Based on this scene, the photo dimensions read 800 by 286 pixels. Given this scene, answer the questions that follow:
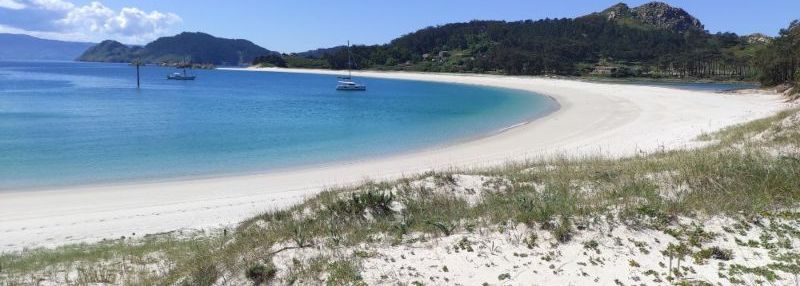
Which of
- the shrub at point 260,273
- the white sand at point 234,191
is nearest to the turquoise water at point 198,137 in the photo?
the white sand at point 234,191

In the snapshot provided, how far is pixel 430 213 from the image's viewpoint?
912cm

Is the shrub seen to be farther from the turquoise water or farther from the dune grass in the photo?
the turquoise water

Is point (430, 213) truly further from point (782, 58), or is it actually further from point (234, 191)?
point (782, 58)

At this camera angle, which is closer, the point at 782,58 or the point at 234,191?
the point at 234,191

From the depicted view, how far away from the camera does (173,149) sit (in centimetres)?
3045

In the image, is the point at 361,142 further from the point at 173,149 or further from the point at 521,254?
the point at 521,254

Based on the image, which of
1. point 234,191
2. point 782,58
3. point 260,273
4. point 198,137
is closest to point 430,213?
point 260,273

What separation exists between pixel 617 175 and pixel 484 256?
17.8ft

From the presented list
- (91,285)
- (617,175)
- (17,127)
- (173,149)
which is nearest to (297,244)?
(91,285)

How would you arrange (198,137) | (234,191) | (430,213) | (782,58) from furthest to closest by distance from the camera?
1. (782,58)
2. (198,137)
3. (234,191)
4. (430,213)

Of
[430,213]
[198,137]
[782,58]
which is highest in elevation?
[782,58]

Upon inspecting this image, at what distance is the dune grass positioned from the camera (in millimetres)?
7281

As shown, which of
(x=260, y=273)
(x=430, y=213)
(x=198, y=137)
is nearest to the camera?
(x=260, y=273)

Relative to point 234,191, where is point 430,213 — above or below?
above
